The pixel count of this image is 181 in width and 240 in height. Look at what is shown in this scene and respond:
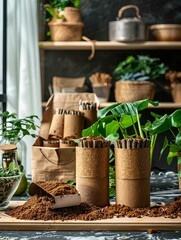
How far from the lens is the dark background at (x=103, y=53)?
4.18 meters

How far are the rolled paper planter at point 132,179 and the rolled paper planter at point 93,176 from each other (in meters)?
0.05

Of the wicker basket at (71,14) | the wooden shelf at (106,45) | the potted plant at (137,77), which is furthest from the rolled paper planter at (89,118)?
the wicker basket at (71,14)

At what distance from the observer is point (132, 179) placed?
1862 mm

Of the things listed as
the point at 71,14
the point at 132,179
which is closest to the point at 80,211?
the point at 132,179

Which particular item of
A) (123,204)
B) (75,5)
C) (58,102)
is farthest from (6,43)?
(123,204)

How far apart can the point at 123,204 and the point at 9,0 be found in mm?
2158

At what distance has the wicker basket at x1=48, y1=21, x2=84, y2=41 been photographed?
3.85 metres

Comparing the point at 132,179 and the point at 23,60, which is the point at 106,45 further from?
the point at 132,179

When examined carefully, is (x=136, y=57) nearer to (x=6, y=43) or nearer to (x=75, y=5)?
(x=75, y=5)

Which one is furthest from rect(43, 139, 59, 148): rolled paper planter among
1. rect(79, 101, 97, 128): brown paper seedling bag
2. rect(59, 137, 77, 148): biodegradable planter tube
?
rect(79, 101, 97, 128): brown paper seedling bag

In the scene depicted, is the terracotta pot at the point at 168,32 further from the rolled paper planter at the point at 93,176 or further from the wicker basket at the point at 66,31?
the rolled paper planter at the point at 93,176

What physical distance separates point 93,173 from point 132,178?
0.14 metres

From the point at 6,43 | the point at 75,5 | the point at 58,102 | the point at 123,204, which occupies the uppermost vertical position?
the point at 75,5

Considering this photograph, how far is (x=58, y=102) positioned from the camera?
2660 millimetres
